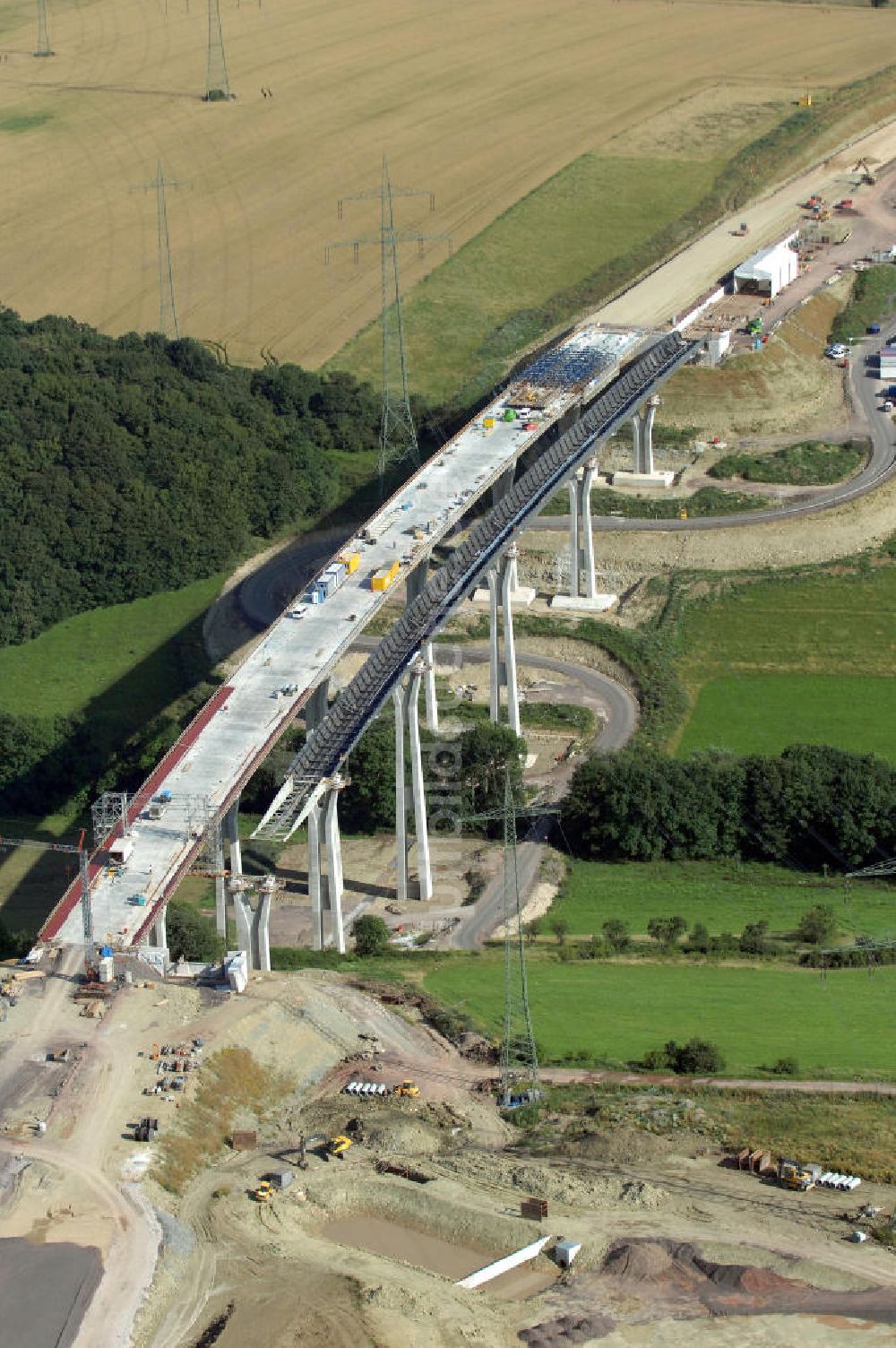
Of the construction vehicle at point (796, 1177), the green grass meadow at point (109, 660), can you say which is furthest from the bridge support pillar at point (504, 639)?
the construction vehicle at point (796, 1177)

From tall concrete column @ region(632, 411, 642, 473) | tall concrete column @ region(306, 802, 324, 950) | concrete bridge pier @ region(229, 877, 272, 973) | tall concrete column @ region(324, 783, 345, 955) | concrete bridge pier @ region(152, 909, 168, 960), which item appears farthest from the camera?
tall concrete column @ region(632, 411, 642, 473)

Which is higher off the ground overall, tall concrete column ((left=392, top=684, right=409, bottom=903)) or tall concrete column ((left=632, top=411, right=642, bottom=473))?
tall concrete column ((left=632, top=411, right=642, bottom=473))

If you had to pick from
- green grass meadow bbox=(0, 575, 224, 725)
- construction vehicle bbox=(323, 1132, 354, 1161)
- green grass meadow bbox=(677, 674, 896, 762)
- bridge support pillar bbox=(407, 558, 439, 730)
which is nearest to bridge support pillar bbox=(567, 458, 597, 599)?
green grass meadow bbox=(677, 674, 896, 762)

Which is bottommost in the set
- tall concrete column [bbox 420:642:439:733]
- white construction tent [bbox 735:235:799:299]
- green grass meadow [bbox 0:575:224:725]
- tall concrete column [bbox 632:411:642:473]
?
green grass meadow [bbox 0:575:224:725]

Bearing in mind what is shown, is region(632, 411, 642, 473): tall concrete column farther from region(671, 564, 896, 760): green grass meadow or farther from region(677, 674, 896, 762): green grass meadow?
region(677, 674, 896, 762): green grass meadow

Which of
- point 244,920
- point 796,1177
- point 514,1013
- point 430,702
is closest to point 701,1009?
point 514,1013

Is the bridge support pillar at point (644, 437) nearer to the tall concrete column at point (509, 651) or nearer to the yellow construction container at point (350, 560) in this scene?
the tall concrete column at point (509, 651)
